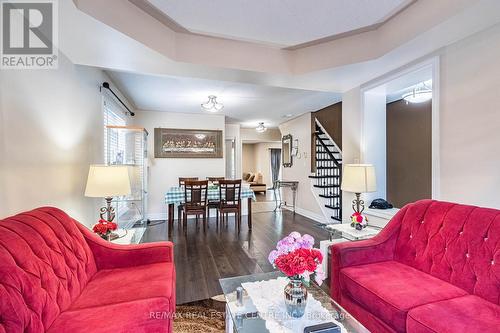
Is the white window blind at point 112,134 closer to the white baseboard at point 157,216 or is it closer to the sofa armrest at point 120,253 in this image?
the sofa armrest at point 120,253

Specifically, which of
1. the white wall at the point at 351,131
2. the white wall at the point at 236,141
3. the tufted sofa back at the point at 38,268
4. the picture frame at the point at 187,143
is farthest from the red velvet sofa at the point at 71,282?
the white wall at the point at 236,141

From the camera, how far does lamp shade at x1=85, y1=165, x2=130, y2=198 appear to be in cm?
223

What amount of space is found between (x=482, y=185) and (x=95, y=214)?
4.05m

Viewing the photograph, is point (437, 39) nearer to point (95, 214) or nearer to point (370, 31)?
point (370, 31)

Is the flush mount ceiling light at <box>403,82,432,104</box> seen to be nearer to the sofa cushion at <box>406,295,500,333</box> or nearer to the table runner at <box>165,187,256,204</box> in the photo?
the sofa cushion at <box>406,295,500,333</box>

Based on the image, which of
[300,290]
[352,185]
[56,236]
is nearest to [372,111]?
[352,185]

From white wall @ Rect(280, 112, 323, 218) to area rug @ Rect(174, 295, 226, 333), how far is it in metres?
3.80

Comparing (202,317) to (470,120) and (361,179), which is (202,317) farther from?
(470,120)

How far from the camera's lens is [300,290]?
138 cm

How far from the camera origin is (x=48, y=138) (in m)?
2.02

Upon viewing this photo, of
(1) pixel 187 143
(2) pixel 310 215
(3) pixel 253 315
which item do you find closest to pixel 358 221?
(3) pixel 253 315

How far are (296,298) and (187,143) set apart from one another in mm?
5067

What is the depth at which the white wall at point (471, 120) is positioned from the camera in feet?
6.87

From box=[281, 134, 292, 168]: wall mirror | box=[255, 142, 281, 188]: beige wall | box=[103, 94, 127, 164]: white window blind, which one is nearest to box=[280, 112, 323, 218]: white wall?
box=[281, 134, 292, 168]: wall mirror
